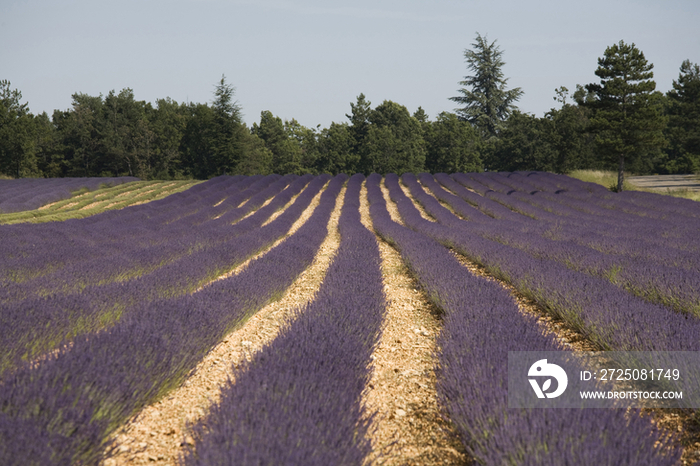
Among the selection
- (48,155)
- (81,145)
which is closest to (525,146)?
(81,145)

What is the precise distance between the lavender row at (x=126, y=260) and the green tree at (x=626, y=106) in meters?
15.2

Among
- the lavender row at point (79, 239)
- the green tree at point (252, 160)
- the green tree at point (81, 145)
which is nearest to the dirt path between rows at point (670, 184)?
the lavender row at point (79, 239)

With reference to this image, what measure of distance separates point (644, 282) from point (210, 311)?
4083mm

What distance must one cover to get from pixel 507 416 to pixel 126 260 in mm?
5159

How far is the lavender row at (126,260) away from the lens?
154 inches

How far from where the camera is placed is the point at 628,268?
4500 mm

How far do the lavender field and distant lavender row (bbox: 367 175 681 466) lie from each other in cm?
1

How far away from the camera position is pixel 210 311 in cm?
312

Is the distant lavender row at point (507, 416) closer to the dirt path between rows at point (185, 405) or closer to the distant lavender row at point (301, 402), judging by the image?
the distant lavender row at point (301, 402)

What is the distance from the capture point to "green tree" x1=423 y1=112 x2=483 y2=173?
36688mm

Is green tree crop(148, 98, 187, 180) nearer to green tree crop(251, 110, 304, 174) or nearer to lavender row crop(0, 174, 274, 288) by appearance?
green tree crop(251, 110, 304, 174)

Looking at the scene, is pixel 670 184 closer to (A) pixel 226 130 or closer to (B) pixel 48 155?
(A) pixel 226 130

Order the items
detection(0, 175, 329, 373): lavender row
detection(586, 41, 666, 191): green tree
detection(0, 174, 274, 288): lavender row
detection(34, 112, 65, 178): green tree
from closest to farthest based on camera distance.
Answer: detection(0, 175, 329, 373): lavender row, detection(0, 174, 274, 288): lavender row, detection(586, 41, 666, 191): green tree, detection(34, 112, 65, 178): green tree

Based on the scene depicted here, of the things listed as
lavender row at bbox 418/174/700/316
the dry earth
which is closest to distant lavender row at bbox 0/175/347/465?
the dry earth
